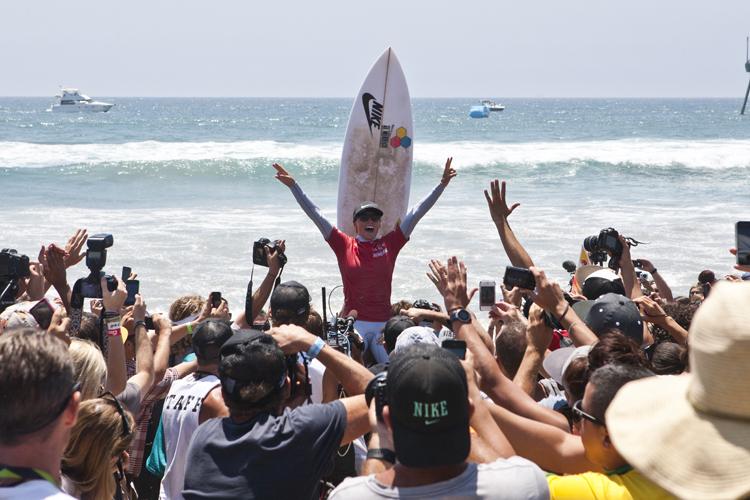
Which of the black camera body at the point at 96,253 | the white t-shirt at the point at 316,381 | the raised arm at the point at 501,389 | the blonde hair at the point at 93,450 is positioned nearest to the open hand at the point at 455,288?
the raised arm at the point at 501,389

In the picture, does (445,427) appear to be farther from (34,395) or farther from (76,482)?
(76,482)

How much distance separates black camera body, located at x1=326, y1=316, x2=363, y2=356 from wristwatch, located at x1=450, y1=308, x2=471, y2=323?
51.7 inches

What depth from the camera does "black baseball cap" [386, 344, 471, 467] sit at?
2021 mm

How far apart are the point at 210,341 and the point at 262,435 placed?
97 centimetres

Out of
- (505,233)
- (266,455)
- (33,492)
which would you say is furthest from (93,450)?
(505,233)

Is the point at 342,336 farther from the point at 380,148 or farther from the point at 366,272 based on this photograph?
the point at 380,148

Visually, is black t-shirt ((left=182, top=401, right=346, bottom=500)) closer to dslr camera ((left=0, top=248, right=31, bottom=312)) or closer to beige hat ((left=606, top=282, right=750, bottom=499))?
beige hat ((left=606, top=282, right=750, bottom=499))

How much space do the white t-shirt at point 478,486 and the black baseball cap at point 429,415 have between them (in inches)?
2.1

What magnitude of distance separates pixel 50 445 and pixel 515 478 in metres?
1.07

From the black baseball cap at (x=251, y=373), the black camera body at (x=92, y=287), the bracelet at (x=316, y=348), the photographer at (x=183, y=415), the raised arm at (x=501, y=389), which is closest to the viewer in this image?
the black baseball cap at (x=251, y=373)

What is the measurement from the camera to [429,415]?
2.02 metres

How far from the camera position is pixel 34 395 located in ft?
6.59

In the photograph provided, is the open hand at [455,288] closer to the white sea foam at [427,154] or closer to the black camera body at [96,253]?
the black camera body at [96,253]

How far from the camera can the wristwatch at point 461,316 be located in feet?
9.78
